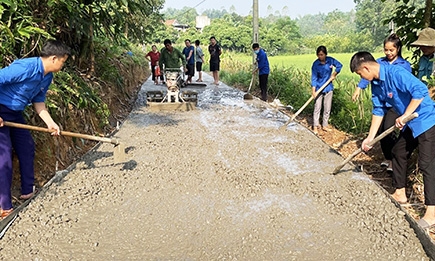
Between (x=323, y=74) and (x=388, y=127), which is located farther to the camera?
(x=323, y=74)

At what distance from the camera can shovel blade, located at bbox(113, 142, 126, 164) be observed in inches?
176

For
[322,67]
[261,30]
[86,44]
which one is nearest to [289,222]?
[322,67]

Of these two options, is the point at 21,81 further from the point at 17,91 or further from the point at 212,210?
the point at 212,210

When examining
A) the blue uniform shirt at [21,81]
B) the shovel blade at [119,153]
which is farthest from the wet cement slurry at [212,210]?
the blue uniform shirt at [21,81]

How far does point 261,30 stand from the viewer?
1783 inches

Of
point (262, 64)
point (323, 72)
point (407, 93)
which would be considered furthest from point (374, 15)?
point (407, 93)

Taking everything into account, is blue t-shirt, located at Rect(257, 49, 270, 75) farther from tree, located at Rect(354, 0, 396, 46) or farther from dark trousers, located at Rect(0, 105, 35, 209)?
tree, located at Rect(354, 0, 396, 46)

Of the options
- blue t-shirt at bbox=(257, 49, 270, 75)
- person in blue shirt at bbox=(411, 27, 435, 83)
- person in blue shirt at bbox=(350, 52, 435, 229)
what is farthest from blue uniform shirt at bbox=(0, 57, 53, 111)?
blue t-shirt at bbox=(257, 49, 270, 75)

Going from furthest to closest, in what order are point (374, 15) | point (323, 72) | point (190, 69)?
point (374, 15) → point (190, 69) → point (323, 72)

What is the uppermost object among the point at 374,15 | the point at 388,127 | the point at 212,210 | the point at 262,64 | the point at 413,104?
the point at 374,15

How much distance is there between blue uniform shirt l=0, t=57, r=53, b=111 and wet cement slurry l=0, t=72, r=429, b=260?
92cm

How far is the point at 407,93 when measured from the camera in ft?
10.8

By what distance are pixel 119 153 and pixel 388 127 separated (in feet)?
9.80

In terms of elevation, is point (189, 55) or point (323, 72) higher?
point (323, 72)
